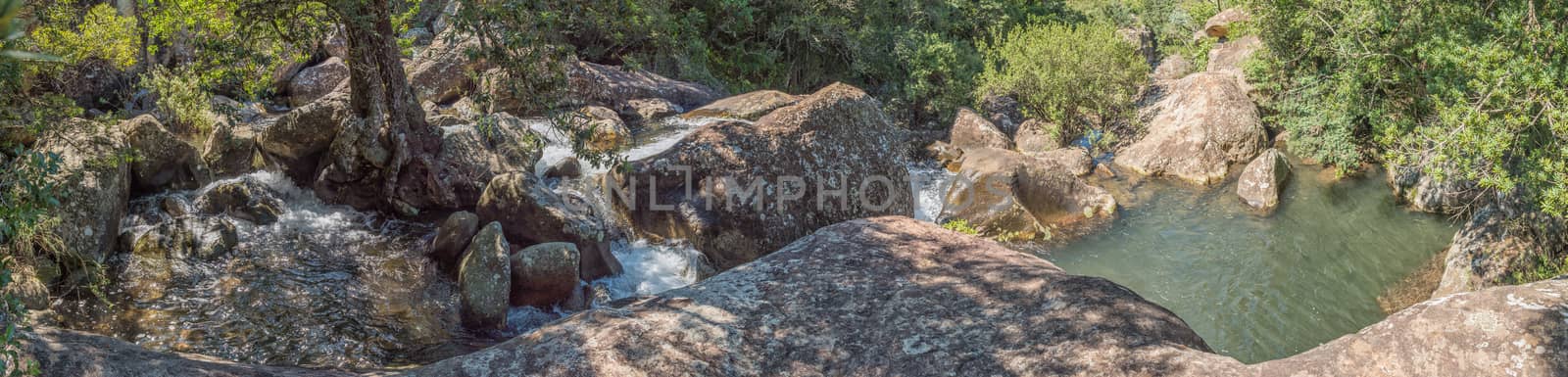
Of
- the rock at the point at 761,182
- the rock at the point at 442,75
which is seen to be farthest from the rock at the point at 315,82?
the rock at the point at 761,182

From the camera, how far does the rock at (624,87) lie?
706 inches

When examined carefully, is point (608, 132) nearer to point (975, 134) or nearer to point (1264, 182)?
point (975, 134)

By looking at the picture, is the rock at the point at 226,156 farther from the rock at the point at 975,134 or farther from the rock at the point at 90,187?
the rock at the point at 975,134

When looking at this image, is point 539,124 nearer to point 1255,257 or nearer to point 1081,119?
point 1255,257

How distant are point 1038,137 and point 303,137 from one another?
1672 cm

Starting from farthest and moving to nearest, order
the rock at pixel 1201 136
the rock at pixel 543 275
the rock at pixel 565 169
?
the rock at pixel 1201 136 < the rock at pixel 565 169 < the rock at pixel 543 275

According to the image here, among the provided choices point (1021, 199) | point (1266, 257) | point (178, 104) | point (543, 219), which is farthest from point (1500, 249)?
point (178, 104)

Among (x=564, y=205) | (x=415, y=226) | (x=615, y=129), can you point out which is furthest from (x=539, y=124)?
(x=564, y=205)

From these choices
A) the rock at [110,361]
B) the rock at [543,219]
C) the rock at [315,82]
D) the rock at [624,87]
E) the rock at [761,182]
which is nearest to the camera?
the rock at [110,361]

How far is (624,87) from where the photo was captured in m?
18.4

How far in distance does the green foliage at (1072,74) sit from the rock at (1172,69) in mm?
3285

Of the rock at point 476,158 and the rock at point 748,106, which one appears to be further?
the rock at point 748,106

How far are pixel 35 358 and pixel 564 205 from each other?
19.9ft

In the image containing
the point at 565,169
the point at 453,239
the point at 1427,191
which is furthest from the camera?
the point at 1427,191
